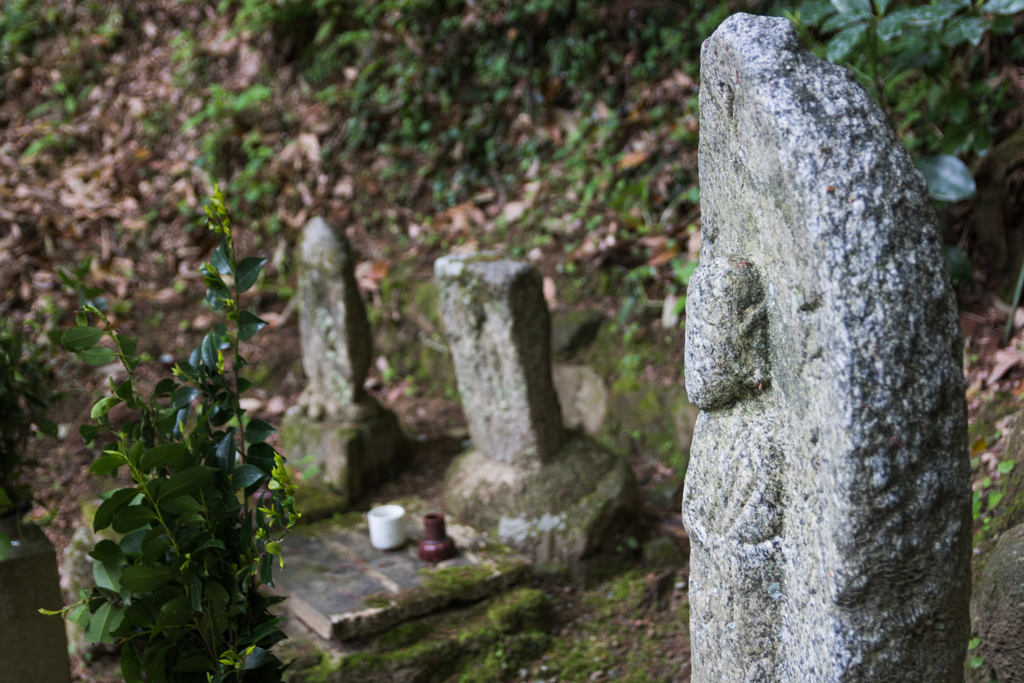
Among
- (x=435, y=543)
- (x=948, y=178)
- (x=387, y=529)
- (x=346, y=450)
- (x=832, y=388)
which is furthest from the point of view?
(x=346, y=450)

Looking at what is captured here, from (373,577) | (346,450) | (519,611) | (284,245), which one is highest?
(284,245)

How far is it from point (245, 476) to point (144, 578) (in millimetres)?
272

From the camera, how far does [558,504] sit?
3.71 m

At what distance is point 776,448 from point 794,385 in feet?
0.47

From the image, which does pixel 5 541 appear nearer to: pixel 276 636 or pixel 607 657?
pixel 276 636

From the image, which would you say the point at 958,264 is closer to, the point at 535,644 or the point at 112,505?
the point at 535,644

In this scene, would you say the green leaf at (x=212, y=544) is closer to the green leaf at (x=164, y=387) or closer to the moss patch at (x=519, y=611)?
the green leaf at (x=164, y=387)

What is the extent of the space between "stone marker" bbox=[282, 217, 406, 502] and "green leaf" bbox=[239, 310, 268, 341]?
2561mm

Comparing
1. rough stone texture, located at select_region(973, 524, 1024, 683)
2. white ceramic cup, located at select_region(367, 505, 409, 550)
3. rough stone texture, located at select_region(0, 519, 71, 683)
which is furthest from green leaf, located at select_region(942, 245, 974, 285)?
rough stone texture, located at select_region(0, 519, 71, 683)

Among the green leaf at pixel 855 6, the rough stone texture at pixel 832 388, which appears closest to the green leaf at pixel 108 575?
the rough stone texture at pixel 832 388

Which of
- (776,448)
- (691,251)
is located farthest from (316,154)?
(776,448)

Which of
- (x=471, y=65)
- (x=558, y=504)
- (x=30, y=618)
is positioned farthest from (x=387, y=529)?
(x=471, y=65)

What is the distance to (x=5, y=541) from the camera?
1903 mm

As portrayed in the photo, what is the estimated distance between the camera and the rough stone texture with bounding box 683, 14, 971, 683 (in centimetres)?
119
